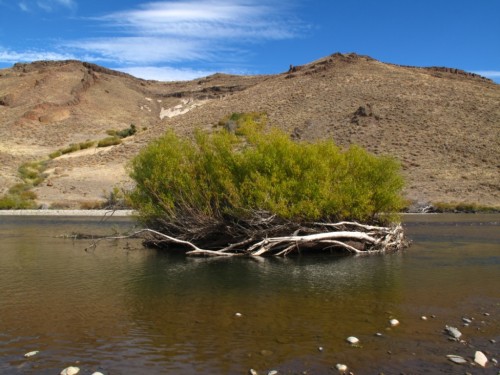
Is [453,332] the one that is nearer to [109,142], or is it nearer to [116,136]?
[109,142]

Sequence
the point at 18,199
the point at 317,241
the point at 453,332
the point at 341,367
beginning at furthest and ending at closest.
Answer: the point at 18,199
the point at 317,241
the point at 453,332
the point at 341,367

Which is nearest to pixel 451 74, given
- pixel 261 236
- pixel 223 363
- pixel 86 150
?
pixel 86 150

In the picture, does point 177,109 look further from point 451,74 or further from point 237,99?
point 451,74

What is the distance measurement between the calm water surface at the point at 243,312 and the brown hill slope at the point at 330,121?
72.8 ft

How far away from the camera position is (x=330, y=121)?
59.9 metres

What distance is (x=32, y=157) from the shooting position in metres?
68.4

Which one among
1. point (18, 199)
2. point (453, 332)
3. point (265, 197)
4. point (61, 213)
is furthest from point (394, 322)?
point (18, 199)

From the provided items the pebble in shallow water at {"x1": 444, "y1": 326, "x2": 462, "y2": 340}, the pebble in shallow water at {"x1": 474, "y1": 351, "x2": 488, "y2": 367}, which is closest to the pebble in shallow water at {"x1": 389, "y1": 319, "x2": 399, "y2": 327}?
the pebble in shallow water at {"x1": 444, "y1": 326, "x2": 462, "y2": 340}

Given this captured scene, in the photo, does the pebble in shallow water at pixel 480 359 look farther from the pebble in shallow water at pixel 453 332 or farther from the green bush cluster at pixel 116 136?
the green bush cluster at pixel 116 136

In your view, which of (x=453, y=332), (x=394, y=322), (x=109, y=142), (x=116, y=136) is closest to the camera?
(x=453, y=332)

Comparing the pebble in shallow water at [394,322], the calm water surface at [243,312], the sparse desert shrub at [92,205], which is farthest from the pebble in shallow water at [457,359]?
the sparse desert shrub at [92,205]

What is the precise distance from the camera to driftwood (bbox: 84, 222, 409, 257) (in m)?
19.9

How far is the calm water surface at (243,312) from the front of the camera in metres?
8.57

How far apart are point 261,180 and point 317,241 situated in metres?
3.26
